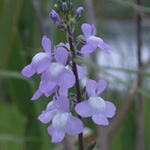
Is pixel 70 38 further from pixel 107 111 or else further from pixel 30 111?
pixel 30 111

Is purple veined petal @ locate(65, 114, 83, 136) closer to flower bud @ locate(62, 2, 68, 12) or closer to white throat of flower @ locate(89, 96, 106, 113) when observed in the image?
white throat of flower @ locate(89, 96, 106, 113)

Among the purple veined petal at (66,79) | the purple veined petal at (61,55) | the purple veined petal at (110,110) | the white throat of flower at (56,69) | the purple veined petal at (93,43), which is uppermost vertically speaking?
the purple veined petal at (93,43)

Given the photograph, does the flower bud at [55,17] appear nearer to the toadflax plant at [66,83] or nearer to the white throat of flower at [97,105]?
the toadflax plant at [66,83]

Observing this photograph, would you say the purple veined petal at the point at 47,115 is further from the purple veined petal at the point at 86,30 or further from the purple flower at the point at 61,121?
the purple veined petal at the point at 86,30

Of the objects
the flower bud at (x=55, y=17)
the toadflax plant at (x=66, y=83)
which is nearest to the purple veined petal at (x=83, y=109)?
the toadflax plant at (x=66, y=83)

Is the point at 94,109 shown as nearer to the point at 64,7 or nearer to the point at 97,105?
the point at 97,105

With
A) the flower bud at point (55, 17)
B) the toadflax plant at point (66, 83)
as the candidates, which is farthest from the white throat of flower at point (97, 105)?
the flower bud at point (55, 17)

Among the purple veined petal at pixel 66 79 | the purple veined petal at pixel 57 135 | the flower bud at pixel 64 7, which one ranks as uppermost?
the flower bud at pixel 64 7

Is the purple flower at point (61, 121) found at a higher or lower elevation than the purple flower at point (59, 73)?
lower
